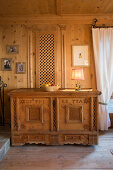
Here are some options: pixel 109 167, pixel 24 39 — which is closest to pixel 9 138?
pixel 109 167

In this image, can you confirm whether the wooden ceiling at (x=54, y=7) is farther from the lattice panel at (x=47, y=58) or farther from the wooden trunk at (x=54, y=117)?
the wooden trunk at (x=54, y=117)

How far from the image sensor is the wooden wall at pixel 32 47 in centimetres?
370

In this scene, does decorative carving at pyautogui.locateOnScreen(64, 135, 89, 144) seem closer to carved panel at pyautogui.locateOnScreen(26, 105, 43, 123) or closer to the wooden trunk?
the wooden trunk

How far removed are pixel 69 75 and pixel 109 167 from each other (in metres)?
2.09

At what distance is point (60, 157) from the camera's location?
8.42 feet

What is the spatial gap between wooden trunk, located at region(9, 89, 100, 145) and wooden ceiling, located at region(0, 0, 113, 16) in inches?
68.0

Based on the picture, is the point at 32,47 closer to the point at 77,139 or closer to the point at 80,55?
the point at 80,55

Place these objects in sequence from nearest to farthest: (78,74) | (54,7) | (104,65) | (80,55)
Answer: (78,74) < (54,7) < (104,65) < (80,55)

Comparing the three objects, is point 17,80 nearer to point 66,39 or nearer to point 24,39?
point 24,39

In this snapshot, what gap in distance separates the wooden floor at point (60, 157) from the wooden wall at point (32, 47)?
1.44 meters

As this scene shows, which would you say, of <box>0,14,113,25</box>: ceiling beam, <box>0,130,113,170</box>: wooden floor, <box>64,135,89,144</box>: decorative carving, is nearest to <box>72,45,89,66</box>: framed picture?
<box>0,14,113,25</box>: ceiling beam

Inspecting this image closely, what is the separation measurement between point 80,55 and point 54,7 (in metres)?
1.18

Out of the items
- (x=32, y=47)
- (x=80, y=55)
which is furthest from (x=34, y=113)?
(x=80, y=55)

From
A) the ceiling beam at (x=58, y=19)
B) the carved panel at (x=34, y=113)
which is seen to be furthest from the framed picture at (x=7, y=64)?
the carved panel at (x=34, y=113)
